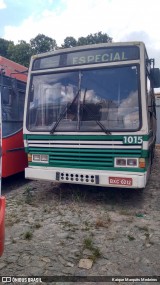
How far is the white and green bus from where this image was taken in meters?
4.93

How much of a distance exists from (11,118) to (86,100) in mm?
2227

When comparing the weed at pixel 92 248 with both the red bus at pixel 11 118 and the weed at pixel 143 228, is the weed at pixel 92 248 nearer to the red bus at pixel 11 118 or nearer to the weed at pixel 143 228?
the weed at pixel 143 228

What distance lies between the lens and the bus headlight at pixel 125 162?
16.2 feet

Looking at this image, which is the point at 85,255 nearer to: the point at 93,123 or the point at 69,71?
the point at 93,123

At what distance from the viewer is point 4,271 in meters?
3.14

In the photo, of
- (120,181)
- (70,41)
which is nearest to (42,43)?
(70,41)

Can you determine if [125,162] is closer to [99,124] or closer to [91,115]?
[99,124]

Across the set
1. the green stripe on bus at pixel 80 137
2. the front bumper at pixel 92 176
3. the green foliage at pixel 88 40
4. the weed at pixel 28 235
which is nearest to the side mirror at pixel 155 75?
the green stripe on bus at pixel 80 137

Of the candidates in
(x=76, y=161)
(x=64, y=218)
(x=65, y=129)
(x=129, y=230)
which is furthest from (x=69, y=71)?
(x=129, y=230)

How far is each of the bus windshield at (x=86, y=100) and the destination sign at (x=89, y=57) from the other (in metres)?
0.17

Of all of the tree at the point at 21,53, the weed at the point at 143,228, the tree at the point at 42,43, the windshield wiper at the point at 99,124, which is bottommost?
the weed at the point at 143,228

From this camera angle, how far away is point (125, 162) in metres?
5.00

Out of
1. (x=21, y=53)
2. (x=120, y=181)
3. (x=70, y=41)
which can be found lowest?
(x=120, y=181)

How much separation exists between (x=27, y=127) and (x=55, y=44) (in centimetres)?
2140
